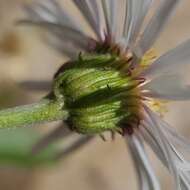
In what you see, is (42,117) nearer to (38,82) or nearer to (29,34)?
(38,82)

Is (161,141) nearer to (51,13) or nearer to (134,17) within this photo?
(134,17)

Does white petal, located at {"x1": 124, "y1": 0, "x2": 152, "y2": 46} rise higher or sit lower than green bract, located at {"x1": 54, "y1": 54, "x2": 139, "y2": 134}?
higher

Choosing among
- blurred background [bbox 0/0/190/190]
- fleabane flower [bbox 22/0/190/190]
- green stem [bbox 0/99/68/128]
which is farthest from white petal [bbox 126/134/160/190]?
blurred background [bbox 0/0/190/190]

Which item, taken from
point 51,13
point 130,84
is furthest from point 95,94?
point 51,13

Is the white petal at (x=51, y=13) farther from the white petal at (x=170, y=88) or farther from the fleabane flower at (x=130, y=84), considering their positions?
the white petal at (x=170, y=88)

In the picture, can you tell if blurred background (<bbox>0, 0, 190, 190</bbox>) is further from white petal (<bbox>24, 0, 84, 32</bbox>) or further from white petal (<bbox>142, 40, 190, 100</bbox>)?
white petal (<bbox>142, 40, 190, 100</bbox>)

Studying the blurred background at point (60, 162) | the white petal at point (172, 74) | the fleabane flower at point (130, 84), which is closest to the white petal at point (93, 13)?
the fleabane flower at point (130, 84)
